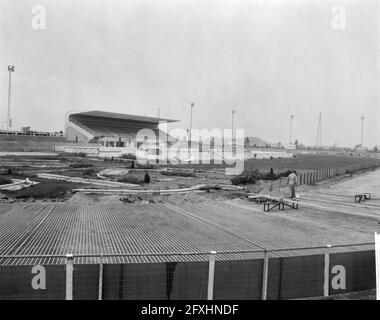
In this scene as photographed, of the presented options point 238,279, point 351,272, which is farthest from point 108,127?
point 238,279

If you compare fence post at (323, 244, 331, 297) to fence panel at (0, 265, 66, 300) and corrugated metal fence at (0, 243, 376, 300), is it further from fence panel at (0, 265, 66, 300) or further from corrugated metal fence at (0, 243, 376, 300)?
fence panel at (0, 265, 66, 300)

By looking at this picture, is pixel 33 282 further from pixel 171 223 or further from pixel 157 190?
pixel 157 190

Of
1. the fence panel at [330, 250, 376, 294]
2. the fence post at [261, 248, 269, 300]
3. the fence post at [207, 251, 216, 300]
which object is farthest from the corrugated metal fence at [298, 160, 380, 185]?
the fence post at [207, 251, 216, 300]

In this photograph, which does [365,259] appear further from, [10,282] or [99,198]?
[99,198]

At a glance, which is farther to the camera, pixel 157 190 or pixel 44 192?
pixel 157 190

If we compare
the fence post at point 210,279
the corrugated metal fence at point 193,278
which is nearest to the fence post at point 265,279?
the corrugated metal fence at point 193,278
